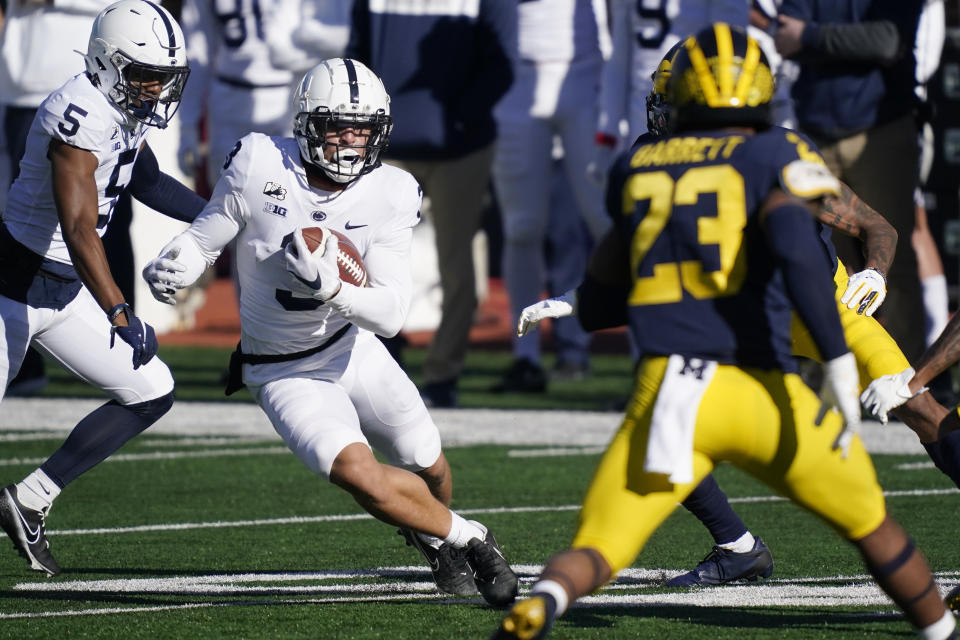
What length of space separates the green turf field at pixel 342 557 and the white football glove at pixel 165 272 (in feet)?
2.68

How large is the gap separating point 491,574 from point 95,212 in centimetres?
159

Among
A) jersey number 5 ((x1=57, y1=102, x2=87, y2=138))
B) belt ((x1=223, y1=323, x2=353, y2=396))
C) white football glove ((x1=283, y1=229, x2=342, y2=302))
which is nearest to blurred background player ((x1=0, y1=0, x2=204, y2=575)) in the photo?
jersey number 5 ((x1=57, y1=102, x2=87, y2=138))

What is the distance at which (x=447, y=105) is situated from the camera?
883 cm

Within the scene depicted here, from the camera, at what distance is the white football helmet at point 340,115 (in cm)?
477

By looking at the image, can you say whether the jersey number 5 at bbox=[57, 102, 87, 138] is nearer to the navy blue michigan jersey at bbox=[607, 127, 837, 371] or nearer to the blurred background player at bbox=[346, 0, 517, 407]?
the navy blue michigan jersey at bbox=[607, 127, 837, 371]

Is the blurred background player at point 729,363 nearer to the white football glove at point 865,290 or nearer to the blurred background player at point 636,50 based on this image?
the white football glove at point 865,290

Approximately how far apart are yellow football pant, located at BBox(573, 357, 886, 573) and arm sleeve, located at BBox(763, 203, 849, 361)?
0.17m

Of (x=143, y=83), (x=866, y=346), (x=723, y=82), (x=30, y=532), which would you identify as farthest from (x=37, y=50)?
(x=723, y=82)

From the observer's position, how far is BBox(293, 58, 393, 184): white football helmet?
477cm

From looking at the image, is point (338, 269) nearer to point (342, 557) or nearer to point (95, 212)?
point (95, 212)

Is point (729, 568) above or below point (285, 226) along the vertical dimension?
below

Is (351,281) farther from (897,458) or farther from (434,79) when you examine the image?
(434,79)

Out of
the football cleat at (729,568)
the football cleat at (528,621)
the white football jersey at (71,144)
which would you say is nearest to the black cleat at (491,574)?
the football cleat at (729,568)

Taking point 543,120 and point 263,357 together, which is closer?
point 263,357
